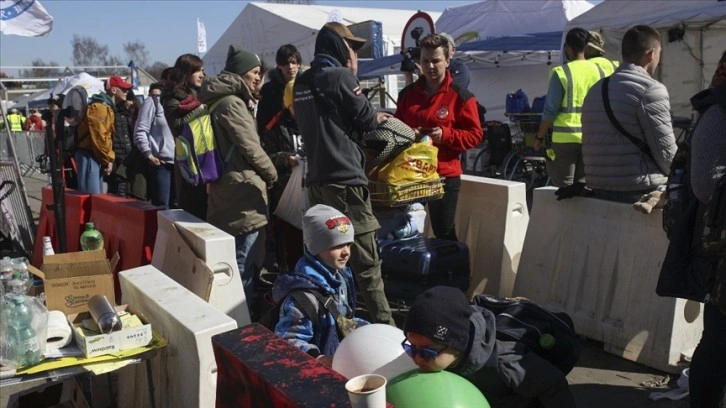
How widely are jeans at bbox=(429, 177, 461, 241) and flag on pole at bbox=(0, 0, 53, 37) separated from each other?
640cm

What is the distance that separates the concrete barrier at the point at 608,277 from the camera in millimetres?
4598

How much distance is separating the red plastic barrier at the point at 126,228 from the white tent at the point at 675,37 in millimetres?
9501

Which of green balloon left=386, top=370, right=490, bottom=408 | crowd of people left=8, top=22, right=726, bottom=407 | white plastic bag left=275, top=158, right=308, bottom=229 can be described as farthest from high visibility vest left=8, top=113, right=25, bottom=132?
green balloon left=386, top=370, right=490, bottom=408

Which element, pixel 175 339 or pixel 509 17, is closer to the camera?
pixel 175 339

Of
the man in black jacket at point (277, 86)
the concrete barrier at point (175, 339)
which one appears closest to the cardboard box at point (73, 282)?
the concrete barrier at point (175, 339)

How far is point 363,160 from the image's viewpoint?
490cm

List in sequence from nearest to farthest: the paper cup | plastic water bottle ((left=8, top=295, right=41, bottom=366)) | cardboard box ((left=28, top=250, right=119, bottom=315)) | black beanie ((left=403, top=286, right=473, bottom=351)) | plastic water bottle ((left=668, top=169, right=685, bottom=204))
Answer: the paper cup → black beanie ((left=403, top=286, right=473, bottom=351)) → plastic water bottle ((left=8, top=295, right=41, bottom=366)) → plastic water bottle ((left=668, top=169, right=685, bottom=204)) → cardboard box ((left=28, top=250, right=119, bottom=315))

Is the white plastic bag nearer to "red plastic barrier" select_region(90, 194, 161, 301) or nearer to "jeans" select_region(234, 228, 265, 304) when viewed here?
"jeans" select_region(234, 228, 265, 304)

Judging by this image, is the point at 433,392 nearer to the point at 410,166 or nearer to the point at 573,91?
the point at 410,166

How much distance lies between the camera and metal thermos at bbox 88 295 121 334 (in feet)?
10.9

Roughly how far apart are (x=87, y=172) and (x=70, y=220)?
5.43 ft

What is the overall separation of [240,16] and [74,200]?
23341 millimetres

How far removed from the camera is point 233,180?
205 inches

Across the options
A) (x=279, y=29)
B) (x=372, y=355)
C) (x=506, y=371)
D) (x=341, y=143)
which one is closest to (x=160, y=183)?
(x=341, y=143)
